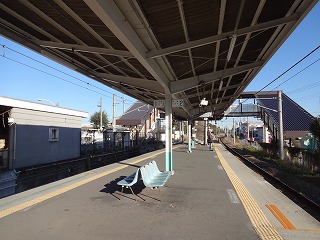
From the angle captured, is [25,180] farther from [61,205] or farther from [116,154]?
[116,154]

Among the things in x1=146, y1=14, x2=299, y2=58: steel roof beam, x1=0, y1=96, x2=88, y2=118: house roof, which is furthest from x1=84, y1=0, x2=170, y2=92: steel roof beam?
x1=0, y1=96, x2=88, y2=118: house roof

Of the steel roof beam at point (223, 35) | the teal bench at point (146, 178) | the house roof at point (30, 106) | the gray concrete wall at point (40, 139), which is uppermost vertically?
the steel roof beam at point (223, 35)

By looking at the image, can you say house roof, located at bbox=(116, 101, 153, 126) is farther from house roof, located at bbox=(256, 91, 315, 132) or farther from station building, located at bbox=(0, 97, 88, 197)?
station building, located at bbox=(0, 97, 88, 197)

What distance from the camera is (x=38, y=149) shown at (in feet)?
53.1

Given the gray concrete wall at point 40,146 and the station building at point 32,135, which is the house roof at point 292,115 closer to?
the gray concrete wall at point 40,146

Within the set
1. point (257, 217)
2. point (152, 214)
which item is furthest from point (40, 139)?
point (257, 217)

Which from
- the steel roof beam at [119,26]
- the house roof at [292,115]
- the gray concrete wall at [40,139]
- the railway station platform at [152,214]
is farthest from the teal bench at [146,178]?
the house roof at [292,115]

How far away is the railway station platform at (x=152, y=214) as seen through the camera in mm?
5262

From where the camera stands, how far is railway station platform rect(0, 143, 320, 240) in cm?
526

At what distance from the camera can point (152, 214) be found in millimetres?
6375

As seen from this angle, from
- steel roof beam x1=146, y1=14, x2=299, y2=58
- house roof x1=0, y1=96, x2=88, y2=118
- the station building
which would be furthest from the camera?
the station building

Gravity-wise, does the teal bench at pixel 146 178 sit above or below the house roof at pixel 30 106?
below

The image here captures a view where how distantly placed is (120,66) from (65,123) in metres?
8.73

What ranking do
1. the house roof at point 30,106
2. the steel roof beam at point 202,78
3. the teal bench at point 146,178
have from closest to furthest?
the teal bench at point 146,178 → the steel roof beam at point 202,78 → the house roof at point 30,106
